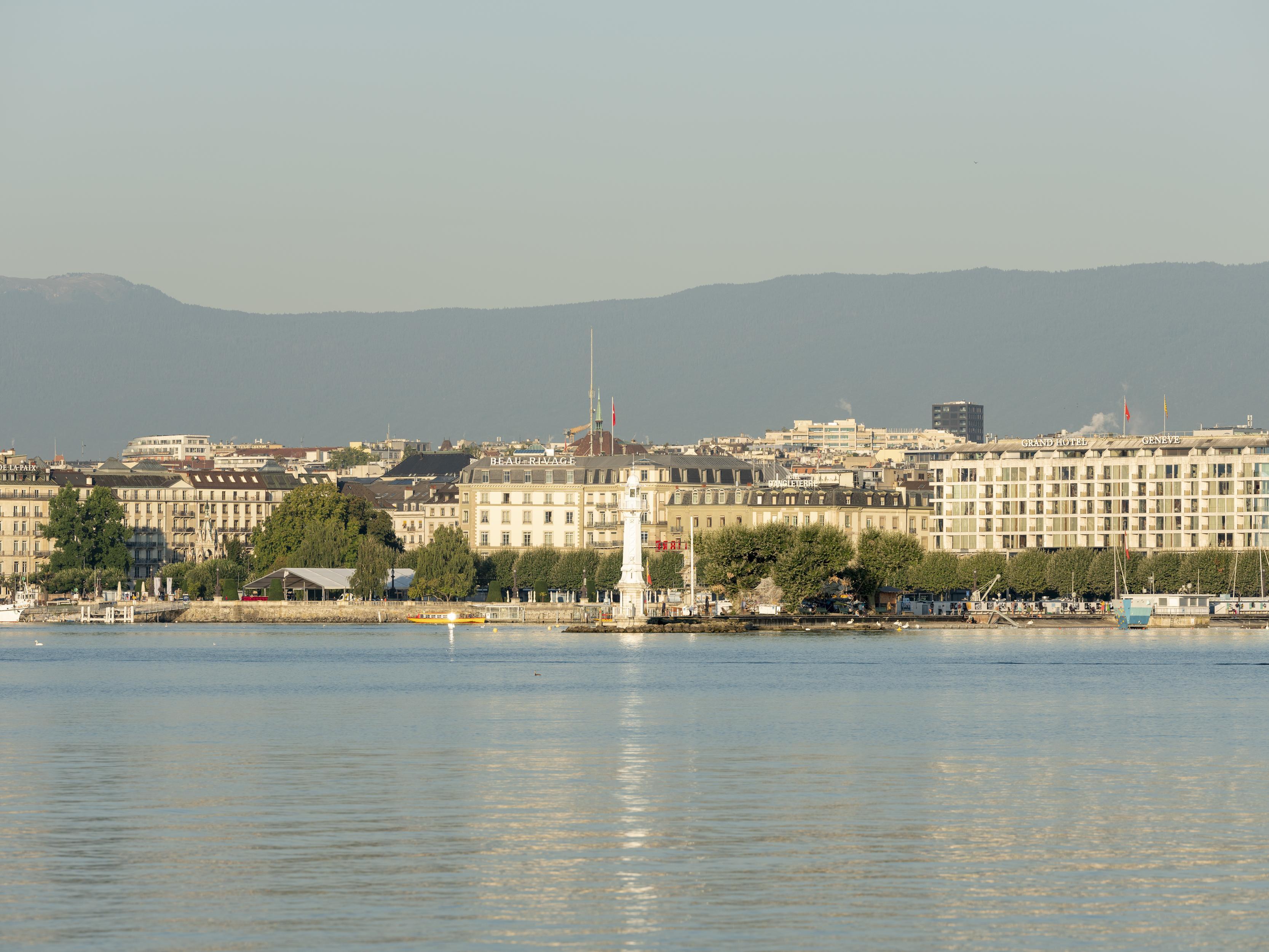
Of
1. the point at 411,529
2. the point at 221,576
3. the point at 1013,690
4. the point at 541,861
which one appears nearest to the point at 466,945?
the point at 541,861

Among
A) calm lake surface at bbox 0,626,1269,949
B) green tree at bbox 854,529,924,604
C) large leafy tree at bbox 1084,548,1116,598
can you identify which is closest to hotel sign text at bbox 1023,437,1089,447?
large leafy tree at bbox 1084,548,1116,598

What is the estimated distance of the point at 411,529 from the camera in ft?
654

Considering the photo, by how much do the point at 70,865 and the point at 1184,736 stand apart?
87.9ft

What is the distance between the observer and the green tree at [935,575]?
15075 cm

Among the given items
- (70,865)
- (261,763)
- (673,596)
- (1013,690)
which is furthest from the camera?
(673,596)

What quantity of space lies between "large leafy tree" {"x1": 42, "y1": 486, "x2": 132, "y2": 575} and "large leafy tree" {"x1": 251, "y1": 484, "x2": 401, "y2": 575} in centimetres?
1194

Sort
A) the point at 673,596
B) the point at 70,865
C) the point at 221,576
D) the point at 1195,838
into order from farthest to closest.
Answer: the point at 221,576 < the point at 673,596 < the point at 1195,838 < the point at 70,865

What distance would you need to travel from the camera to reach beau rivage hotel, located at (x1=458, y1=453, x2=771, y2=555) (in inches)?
6757

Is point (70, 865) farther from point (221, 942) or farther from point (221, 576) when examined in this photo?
point (221, 576)

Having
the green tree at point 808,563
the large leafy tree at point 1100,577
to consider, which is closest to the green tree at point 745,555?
the green tree at point 808,563

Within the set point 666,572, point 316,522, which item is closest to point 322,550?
point 316,522

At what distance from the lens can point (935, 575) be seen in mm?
151000

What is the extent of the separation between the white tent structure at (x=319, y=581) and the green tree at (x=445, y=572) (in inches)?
123

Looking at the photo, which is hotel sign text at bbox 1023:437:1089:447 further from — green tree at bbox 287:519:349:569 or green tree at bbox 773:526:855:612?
green tree at bbox 287:519:349:569
